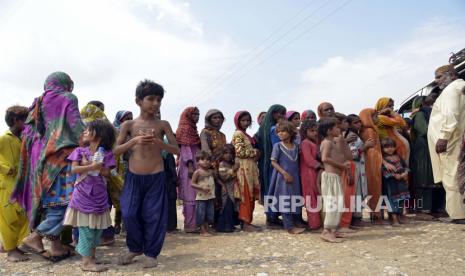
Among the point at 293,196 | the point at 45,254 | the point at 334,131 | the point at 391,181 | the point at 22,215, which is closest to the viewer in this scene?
the point at 45,254

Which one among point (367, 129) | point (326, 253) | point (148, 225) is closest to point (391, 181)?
point (367, 129)

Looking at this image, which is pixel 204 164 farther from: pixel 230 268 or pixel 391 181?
pixel 391 181

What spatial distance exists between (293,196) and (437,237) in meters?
1.82

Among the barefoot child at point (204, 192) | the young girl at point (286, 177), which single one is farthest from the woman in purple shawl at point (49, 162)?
the young girl at point (286, 177)

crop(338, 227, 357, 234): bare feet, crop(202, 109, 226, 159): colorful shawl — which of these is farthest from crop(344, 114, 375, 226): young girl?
crop(202, 109, 226, 159): colorful shawl

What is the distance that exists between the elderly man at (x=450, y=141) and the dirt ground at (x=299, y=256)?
12.7 inches

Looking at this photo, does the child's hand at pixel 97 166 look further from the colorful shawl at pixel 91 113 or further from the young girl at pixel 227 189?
the young girl at pixel 227 189

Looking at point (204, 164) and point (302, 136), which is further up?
point (302, 136)

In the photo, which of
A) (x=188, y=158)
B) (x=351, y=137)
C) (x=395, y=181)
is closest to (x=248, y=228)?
(x=188, y=158)

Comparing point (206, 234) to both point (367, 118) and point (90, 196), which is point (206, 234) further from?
point (367, 118)

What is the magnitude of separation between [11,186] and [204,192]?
2416mm

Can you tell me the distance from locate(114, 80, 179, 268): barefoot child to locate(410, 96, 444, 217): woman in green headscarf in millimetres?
4374

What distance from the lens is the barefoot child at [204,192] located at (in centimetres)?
552

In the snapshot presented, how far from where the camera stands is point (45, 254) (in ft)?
13.3
